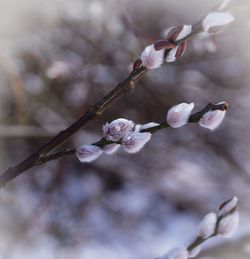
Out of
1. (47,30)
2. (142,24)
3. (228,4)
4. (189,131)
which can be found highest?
(47,30)

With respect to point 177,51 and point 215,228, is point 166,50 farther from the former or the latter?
point 215,228

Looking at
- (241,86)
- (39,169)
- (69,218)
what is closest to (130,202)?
(69,218)

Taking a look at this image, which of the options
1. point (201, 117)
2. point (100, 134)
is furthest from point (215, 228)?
point (100, 134)

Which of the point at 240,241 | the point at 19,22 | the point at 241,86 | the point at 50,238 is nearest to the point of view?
the point at 240,241

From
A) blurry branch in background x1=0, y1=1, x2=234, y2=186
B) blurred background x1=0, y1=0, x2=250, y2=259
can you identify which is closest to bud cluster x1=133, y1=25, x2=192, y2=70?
blurry branch in background x1=0, y1=1, x2=234, y2=186

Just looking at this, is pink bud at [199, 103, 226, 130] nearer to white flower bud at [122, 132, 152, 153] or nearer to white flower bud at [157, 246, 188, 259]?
white flower bud at [122, 132, 152, 153]

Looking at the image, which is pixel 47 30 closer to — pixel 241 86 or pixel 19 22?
pixel 19 22
